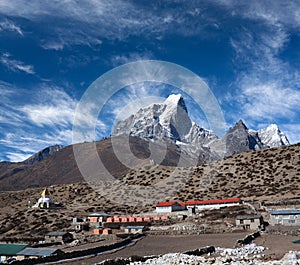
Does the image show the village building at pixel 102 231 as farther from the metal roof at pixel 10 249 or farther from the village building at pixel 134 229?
the metal roof at pixel 10 249

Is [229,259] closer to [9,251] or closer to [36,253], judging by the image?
[36,253]

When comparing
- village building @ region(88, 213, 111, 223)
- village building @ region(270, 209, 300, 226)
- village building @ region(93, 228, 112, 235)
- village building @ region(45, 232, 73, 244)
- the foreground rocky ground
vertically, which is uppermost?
village building @ region(88, 213, 111, 223)

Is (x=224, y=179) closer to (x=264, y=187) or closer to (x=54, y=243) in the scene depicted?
(x=264, y=187)

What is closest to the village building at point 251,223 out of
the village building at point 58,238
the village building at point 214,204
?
the village building at point 214,204

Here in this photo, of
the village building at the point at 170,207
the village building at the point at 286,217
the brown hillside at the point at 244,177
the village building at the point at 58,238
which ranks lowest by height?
the village building at the point at 58,238

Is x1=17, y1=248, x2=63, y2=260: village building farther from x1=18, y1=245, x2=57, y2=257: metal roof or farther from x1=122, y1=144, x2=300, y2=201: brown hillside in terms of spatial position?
x1=122, y1=144, x2=300, y2=201: brown hillside

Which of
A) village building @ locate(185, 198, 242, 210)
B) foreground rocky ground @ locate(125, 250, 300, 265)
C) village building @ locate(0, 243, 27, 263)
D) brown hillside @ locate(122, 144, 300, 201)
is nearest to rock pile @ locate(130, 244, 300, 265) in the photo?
foreground rocky ground @ locate(125, 250, 300, 265)

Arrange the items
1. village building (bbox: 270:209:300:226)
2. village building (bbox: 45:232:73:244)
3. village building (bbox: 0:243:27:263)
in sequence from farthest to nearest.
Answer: village building (bbox: 270:209:300:226) → village building (bbox: 45:232:73:244) → village building (bbox: 0:243:27:263)

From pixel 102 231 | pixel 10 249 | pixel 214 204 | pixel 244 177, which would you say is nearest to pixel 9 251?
pixel 10 249
